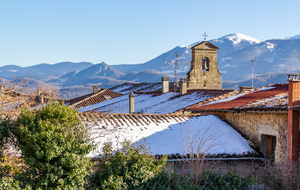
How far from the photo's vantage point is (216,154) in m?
11.9

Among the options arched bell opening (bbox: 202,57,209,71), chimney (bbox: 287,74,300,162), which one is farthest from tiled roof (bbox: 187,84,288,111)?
arched bell opening (bbox: 202,57,209,71)

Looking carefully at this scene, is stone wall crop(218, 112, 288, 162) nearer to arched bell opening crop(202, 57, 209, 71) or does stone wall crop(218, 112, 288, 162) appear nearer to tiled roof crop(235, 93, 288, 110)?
tiled roof crop(235, 93, 288, 110)

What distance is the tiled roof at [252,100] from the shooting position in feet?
41.6

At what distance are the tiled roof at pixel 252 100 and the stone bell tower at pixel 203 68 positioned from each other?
1266 centimetres

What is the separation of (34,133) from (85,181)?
60.0 inches

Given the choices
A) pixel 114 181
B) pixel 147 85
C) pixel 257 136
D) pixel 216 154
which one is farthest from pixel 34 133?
pixel 147 85

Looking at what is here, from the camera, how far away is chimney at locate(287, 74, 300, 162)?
11016mm

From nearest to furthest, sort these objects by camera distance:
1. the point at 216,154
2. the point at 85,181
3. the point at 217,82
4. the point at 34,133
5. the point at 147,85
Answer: the point at 34,133 → the point at 85,181 → the point at 216,154 → the point at 217,82 → the point at 147,85

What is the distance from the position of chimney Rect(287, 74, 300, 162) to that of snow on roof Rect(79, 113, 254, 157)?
1.64 m

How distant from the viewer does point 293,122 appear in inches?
436

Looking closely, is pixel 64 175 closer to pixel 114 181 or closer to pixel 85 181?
pixel 85 181

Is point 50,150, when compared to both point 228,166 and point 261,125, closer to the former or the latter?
point 228,166

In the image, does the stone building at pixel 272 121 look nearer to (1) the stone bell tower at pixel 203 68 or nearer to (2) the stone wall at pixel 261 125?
(2) the stone wall at pixel 261 125

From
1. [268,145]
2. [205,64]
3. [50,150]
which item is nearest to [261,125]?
[268,145]
